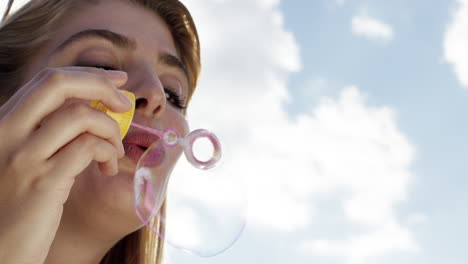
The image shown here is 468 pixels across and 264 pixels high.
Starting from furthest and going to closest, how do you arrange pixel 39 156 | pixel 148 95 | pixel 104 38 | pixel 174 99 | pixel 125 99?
pixel 174 99 < pixel 104 38 < pixel 148 95 < pixel 125 99 < pixel 39 156

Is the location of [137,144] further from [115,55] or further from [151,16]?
[151,16]

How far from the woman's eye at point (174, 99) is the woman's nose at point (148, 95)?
0.33 m

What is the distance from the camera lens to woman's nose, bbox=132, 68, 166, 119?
1.56 m

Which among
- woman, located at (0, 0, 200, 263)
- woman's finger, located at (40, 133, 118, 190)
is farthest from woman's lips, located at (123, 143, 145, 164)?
woman's finger, located at (40, 133, 118, 190)

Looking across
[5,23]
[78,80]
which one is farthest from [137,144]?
[5,23]

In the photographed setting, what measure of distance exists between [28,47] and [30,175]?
89 centimetres

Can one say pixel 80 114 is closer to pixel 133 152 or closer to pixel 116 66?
pixel 133 152

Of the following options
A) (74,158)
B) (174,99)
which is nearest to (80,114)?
(74,158)

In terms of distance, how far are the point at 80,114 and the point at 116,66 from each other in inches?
22.8

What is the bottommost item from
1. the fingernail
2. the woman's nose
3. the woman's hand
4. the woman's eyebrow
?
the woman's hand

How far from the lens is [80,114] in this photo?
1.15 meters

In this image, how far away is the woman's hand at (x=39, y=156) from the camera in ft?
3.55

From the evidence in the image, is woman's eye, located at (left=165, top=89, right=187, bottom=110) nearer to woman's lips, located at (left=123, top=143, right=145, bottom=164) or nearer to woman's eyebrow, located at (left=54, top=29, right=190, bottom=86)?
woman's eyebrow, located at (left=54, top=29, right=190, bottom=86)

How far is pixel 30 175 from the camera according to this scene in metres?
1.11
